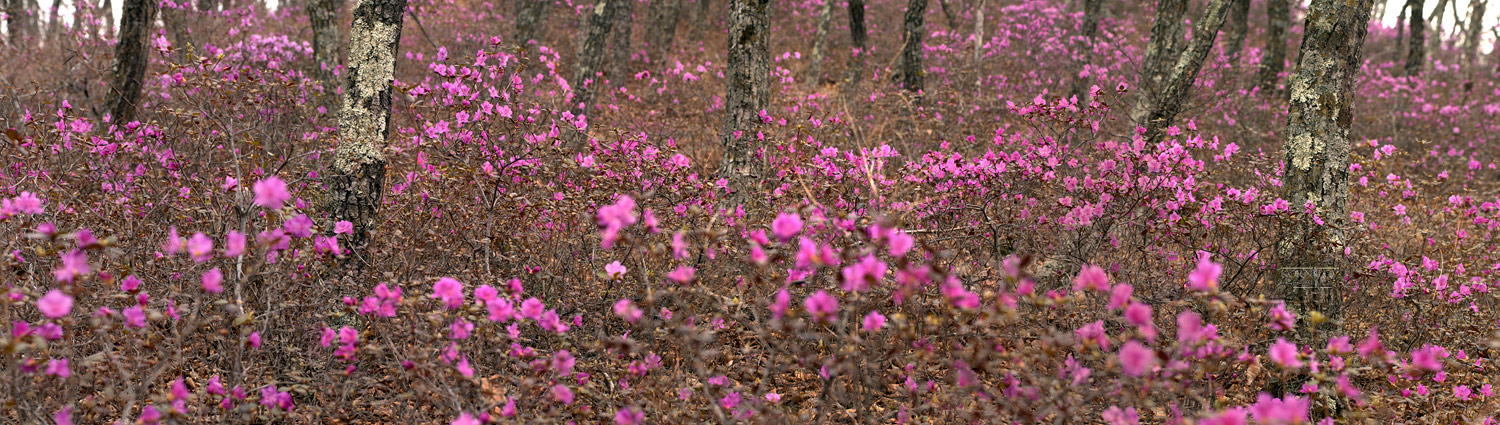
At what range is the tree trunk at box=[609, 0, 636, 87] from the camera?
10750mm

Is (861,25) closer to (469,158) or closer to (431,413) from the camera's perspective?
(469,158)

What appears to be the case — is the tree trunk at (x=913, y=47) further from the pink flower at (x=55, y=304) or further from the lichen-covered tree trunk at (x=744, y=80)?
the pink flower at (x=55, y=304)

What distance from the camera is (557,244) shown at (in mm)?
4090

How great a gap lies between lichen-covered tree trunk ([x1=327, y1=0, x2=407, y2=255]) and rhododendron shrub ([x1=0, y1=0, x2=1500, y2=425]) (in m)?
0.15

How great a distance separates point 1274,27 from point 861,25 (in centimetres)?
624

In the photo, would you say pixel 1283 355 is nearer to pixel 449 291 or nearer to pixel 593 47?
pixel 449 291

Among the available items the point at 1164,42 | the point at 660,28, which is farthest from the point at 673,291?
the point at 660,28

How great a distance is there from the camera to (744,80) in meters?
4.97

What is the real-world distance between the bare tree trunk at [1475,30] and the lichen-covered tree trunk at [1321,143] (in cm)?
1772

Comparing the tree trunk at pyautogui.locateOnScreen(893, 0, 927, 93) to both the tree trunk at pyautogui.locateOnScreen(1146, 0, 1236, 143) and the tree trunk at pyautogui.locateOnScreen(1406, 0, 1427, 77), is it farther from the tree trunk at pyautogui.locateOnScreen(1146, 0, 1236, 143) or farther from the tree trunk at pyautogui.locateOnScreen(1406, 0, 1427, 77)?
the tree trunk at pyautogui.locateOnScreen(1406, 0, 1427, 77)

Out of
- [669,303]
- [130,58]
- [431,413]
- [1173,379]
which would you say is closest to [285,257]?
[431,413]

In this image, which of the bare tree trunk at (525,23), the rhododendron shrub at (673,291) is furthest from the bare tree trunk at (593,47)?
the rhododendron shrub at (673,291)

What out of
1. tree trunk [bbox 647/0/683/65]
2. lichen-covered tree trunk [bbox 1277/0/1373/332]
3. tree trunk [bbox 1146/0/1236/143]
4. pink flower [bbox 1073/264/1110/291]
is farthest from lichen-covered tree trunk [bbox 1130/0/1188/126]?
tree trunk [bbox 647/0/683/65]

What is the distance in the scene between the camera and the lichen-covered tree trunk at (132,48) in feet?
19.9
